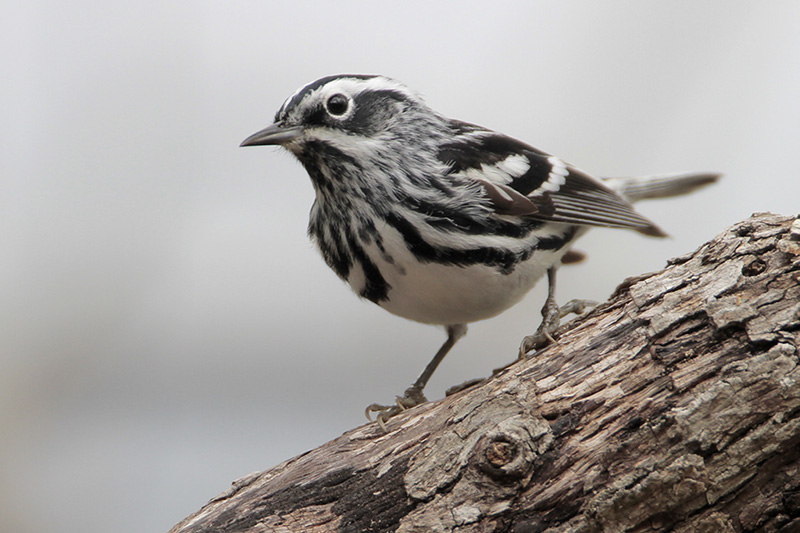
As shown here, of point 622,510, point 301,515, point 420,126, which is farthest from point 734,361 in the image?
point 420,126

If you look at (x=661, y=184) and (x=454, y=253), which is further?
(x=661, y=184)

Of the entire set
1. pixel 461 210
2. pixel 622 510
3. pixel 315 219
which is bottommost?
pixel 622 510

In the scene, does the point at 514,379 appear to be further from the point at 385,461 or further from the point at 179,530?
the point at 179,530

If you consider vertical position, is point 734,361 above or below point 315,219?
below

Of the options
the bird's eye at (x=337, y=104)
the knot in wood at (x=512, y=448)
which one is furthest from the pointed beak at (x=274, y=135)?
the knot in wood at (x=512, y=448)

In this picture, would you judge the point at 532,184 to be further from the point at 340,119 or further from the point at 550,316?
the point at 340,119

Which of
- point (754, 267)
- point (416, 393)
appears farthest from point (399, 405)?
point (754, 267)

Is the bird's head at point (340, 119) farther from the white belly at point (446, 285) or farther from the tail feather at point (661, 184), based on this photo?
the tail feather at point (661, 184)
